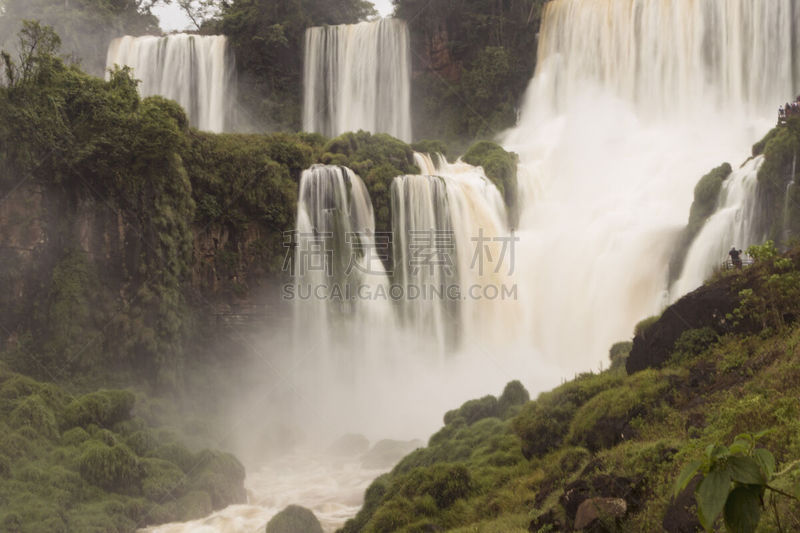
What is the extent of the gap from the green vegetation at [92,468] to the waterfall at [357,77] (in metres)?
20.2

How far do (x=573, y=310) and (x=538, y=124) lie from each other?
1337 cm

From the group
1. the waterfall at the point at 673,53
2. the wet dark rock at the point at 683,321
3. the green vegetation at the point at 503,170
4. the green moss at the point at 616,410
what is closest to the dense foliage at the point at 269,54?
the green vegetation at the point at 503,170

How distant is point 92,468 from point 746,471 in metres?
11.9

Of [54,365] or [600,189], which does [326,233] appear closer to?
[54,365]

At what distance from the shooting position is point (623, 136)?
27359 millimetres

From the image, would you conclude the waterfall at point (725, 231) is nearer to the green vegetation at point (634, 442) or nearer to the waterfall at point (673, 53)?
the green vegetation at point (634, 442)

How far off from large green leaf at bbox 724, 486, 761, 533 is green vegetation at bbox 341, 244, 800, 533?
1.44 metres

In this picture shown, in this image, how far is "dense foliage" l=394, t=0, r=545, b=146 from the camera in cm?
3127

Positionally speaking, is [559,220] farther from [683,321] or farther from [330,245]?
[683,321]

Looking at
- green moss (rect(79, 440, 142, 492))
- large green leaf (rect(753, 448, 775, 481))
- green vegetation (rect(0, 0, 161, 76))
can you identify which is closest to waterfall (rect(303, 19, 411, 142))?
green vegetation (rect(0, 0, 161, 76))

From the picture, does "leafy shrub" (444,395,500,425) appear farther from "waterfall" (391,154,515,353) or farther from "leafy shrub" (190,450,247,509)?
"waterfall" (391,154,515,353)

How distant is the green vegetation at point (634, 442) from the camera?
5.50 metres

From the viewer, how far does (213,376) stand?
739 inches

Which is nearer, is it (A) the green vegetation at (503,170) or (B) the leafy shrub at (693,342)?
(B) the leafy shrub at (693,342)
